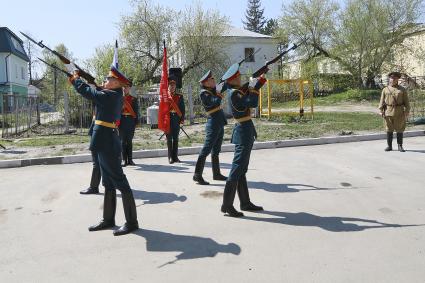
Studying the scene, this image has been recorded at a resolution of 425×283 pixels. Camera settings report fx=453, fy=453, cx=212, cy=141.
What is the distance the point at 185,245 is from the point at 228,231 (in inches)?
22.7

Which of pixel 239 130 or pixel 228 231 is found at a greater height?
pixel 239 130

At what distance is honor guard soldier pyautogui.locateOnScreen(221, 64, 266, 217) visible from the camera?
530cm

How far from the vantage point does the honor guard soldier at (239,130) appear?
5.30 m

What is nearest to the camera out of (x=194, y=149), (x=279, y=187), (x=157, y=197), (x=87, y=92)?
(x=87, y=92)

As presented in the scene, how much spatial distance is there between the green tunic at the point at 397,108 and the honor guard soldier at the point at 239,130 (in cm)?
584

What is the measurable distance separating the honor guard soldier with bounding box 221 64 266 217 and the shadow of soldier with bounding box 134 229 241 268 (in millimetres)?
849

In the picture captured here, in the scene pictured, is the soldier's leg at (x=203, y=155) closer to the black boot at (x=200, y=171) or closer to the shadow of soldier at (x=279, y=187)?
the black boot at (x=200, y=171)

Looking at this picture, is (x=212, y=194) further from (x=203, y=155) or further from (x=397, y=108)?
(x=397, y=108)

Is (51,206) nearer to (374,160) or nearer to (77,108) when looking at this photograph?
(374,160)

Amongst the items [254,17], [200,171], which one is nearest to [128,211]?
[200,171]

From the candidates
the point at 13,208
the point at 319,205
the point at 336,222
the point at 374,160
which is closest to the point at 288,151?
the point at 374,160

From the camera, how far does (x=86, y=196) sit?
21.6 ft

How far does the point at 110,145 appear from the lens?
4914mm

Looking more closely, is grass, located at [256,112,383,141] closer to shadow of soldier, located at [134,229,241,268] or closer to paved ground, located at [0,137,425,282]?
paved ground, located at [0,137,425,282]
